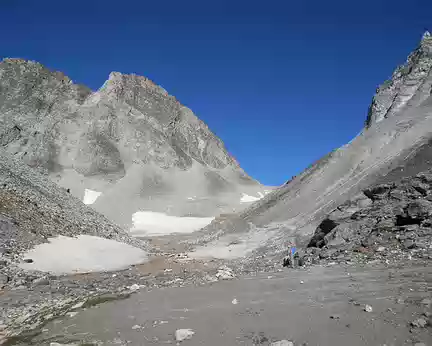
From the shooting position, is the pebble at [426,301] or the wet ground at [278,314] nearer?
the wet ground at [278,314]

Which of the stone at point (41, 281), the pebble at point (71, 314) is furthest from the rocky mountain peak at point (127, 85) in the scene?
the pebble at point (71, 314)

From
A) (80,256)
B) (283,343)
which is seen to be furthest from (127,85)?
(283,343)

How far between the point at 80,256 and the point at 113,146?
95080mm

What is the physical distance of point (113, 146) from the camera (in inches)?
4449

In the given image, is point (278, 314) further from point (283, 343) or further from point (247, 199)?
point (247, 199)

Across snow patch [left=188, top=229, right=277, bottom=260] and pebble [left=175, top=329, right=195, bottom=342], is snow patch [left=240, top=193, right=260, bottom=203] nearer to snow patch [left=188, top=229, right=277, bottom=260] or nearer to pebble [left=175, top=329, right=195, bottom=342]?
snow patch [left=188, top=229, right=277, bottom=260]

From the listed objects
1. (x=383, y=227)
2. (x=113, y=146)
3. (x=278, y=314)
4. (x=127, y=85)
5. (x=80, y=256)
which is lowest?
(x=278, y=314)

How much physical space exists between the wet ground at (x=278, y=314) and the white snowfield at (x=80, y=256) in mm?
9743

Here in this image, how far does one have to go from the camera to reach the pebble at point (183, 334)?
6960 millimetres

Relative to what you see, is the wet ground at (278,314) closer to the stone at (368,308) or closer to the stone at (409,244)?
the stone at (368,308)

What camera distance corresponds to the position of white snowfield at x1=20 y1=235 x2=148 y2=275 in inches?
738

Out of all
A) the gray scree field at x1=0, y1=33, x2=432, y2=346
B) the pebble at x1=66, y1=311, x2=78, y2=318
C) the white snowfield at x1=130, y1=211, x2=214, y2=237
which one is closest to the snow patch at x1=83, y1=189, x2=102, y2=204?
the white snowfield at x1=130, y1=211, x2=214, y2=237

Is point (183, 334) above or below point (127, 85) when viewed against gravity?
below

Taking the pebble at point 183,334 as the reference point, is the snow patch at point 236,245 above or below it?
above
